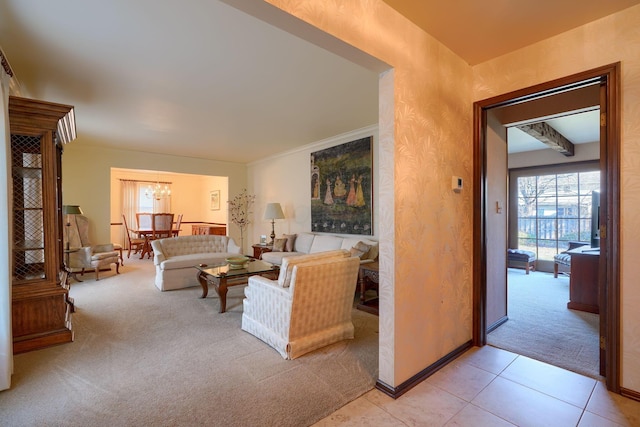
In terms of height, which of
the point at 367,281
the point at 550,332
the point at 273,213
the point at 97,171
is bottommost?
the point at 550,332

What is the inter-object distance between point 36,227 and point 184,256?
7.47ft

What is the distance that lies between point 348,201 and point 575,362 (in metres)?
3.53

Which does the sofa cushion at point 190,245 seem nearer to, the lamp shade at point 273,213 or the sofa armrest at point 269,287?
the lamp shade at point 273,213

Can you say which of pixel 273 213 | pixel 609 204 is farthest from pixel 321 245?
pixel 609 204

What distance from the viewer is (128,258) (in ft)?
24.6

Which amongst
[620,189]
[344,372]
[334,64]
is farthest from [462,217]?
[334,64]

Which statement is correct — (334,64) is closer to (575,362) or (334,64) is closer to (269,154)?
(575,362)

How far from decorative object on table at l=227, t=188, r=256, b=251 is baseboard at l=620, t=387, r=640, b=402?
7.07 meters

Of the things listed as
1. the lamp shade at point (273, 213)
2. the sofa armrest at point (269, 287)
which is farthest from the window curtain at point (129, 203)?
the sofa armrest at point (269, 287)

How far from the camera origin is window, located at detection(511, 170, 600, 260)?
5816 mm

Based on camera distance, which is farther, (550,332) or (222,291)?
(222,291)

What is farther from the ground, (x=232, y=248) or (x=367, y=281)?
(x=232, y=248)

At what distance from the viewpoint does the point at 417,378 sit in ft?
6.88

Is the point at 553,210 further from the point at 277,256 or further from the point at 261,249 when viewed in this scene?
the point at 261,249
